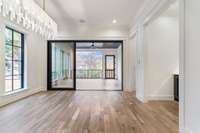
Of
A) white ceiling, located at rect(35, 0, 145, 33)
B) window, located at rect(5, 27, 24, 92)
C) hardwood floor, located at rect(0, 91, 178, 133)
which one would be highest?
white ceiling, located at rect(35, 0, 145, 33)

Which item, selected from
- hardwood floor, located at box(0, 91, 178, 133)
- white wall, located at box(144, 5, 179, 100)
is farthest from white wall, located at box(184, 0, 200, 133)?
white wall, located at box(144, 5, 179, 100)

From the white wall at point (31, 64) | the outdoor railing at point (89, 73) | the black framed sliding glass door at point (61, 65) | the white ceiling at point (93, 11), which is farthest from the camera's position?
the outdoor railing at point (89, 73)

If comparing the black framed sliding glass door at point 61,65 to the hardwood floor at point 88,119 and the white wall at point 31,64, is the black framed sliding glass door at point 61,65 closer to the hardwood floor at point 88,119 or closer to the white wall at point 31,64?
the white wall at point 31,64

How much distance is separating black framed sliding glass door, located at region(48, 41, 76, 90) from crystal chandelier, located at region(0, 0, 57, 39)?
8.22 feet

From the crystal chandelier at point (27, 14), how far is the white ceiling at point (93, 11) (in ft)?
2.21

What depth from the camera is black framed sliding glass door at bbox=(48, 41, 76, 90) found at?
24.7ft

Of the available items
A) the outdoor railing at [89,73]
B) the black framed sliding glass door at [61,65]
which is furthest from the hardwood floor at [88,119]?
the outdoor railing at [89,73]

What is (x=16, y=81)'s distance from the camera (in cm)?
554

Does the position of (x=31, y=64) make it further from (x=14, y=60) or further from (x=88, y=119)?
(x=88, y=119)

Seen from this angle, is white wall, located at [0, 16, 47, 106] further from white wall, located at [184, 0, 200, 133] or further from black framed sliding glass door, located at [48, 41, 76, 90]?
white wall, located at [184, 0, 200, 133]

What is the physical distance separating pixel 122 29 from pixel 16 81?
4642mm

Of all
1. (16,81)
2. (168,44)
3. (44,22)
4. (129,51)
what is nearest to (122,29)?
(129,51)

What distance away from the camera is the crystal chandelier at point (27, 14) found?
3020mm

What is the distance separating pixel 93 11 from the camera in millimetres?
5457
